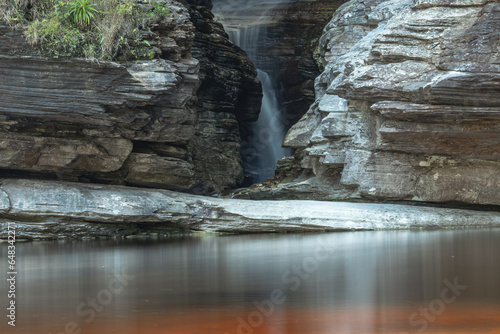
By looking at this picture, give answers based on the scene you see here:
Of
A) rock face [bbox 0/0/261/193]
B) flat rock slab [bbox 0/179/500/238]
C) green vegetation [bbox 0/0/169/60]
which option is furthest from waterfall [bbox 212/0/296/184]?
green vegetation [bbox 0/0/169/60]

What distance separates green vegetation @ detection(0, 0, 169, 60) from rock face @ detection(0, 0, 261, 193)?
34 cm

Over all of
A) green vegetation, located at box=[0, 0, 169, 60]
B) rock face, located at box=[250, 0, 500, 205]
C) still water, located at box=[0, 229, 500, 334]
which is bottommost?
still water, located at box=[0, 229, 500, 334]

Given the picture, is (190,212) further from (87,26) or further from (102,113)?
(87,26)

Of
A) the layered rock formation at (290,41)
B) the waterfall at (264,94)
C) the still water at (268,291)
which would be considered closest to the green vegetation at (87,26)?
the still water at (268,291)

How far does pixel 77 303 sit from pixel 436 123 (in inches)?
528

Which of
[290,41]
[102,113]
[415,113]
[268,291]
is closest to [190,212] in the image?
[102,113]

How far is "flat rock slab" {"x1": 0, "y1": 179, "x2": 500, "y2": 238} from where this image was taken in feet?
53.0

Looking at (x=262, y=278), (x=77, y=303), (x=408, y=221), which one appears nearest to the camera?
(x=77, y=303)

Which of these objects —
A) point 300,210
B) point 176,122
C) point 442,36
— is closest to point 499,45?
point 442,36

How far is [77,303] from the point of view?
20.4 ft

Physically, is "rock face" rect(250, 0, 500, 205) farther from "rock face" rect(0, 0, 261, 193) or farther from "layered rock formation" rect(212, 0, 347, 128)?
"layered rock formation" rect(212, 0, 347, 128)

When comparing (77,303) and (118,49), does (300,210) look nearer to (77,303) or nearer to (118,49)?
(118,49)

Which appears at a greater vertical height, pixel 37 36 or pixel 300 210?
pixel 37 36

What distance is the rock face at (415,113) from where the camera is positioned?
16.1 m
